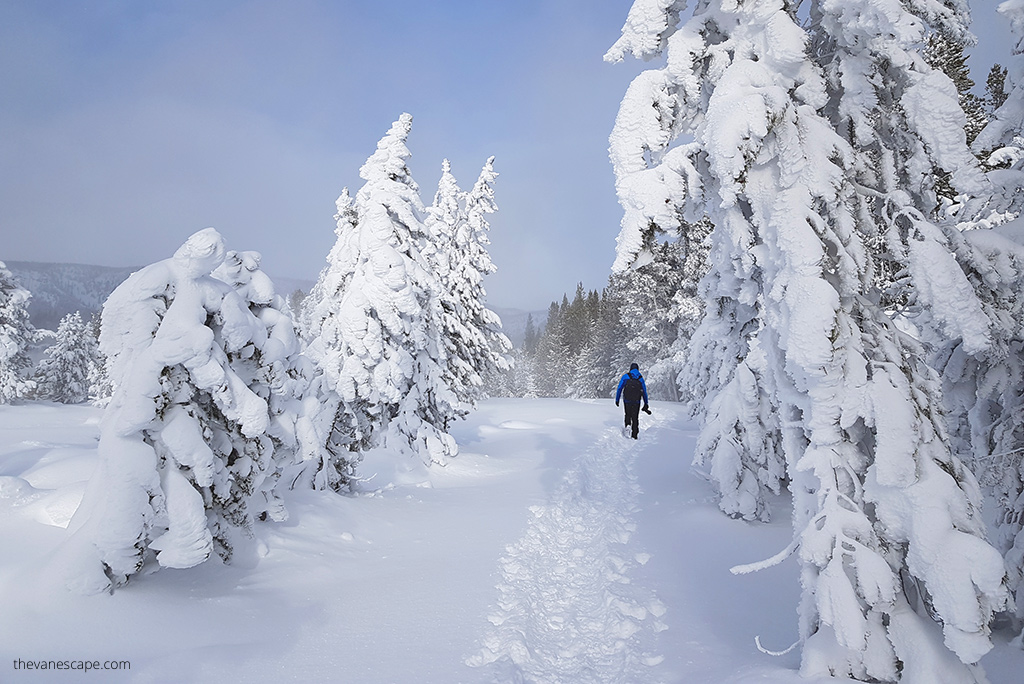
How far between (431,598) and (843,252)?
5472 mm

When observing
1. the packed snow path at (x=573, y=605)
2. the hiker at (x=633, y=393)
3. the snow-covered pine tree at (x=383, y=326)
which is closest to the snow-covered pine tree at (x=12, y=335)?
the snow-covered pine tree at (x=383, y=326)

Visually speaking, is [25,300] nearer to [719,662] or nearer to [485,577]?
[485,577]

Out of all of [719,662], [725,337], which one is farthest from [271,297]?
[725,337]

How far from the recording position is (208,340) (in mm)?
4949

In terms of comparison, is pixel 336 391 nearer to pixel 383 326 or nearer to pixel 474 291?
pixel 383 326

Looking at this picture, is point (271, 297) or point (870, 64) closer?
point (870, 64)

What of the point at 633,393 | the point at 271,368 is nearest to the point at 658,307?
the point at 633,393

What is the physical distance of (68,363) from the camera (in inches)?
1613

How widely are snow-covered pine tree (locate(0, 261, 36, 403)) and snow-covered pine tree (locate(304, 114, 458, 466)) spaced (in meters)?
24.9

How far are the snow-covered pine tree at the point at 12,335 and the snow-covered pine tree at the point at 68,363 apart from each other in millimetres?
11552

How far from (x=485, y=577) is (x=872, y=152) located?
21.3ft

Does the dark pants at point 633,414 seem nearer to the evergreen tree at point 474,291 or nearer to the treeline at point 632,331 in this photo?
the treeline at point 632,331

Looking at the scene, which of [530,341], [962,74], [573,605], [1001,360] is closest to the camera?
[1001,360]

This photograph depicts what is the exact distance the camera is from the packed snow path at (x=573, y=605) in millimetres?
4695
